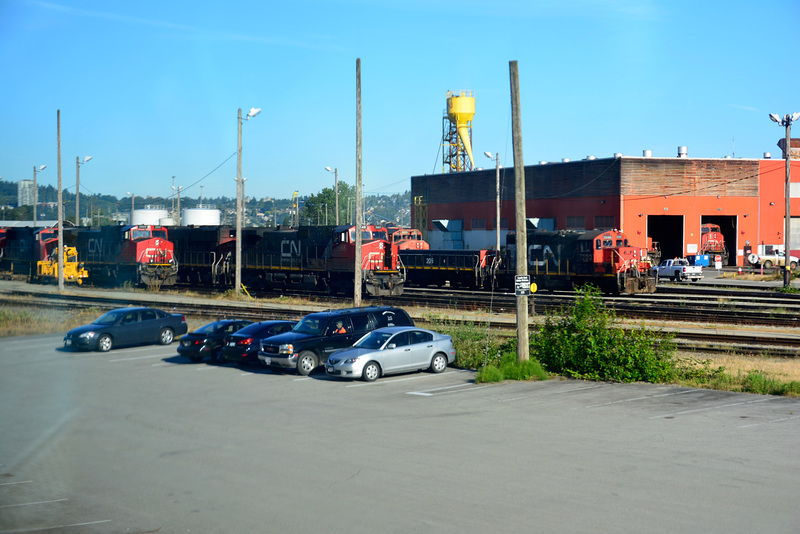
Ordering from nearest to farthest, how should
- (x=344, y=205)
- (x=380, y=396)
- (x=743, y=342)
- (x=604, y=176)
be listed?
(x=380, y=396)
(x=743, y=342)
(x=604, y=176)
(x=344, y=205)

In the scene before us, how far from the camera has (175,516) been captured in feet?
29.9

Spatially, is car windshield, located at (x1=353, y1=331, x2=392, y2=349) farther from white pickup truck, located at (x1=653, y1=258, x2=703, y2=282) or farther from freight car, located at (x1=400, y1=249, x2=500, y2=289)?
white pickup truck, located at (x1=653, y1=258, x2=703, y2=282)

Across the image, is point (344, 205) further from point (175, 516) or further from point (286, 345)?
point (175, 516)

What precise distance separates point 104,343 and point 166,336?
2.23 metres

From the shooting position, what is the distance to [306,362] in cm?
1994

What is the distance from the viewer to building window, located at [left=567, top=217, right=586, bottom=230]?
64.3 meters

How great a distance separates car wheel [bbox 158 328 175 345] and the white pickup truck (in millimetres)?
38926

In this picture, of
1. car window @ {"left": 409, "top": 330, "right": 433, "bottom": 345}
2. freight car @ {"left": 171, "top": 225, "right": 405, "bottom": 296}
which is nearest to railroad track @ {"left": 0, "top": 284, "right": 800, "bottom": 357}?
freight car @ {"left": 171, "top": 225, "right": 405, "bottom": 296}

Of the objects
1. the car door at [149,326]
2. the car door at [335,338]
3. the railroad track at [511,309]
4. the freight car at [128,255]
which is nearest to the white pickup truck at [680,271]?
the railroad track at [511,309]

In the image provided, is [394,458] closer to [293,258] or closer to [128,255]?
[293,258]

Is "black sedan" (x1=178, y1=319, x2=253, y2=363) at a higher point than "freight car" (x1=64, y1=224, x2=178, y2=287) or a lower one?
lower

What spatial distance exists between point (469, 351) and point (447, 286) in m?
30.0

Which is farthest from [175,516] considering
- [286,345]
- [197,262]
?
[197,262]

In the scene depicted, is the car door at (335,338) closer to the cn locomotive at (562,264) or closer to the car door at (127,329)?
the car door at (127,329)
